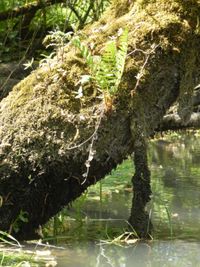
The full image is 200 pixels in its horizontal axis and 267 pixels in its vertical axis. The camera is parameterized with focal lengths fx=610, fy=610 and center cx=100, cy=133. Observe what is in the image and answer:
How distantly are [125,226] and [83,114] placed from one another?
2.96 feet

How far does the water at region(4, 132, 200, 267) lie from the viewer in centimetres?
320

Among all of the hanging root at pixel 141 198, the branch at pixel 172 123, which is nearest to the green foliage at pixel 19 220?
the hanging root at pixel 141 198

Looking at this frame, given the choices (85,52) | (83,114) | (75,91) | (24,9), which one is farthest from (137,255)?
(24,9)

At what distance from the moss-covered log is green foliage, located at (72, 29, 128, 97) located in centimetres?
9

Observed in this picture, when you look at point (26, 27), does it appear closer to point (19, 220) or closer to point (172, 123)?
point (172, 123)

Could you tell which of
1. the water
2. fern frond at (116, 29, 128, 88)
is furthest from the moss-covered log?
the water

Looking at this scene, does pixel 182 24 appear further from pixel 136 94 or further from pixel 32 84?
pixel 32 84

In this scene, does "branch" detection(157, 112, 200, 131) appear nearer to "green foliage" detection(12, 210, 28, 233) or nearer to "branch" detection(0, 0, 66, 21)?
"green foliage" detection(12, 210, 28, 233)

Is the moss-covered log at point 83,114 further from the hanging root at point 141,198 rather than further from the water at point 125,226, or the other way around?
the water at point 125,226

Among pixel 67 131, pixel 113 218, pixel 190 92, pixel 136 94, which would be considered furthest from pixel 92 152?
pixel 113 218

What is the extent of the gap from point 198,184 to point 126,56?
2.47m

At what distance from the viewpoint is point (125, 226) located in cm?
393

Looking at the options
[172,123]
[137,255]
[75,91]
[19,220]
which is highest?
[75,91]

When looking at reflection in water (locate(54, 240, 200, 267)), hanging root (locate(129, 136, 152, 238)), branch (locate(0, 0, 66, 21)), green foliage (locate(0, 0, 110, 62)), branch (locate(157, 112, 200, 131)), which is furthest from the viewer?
green foliage (locate(0, 0, 110, 62))
